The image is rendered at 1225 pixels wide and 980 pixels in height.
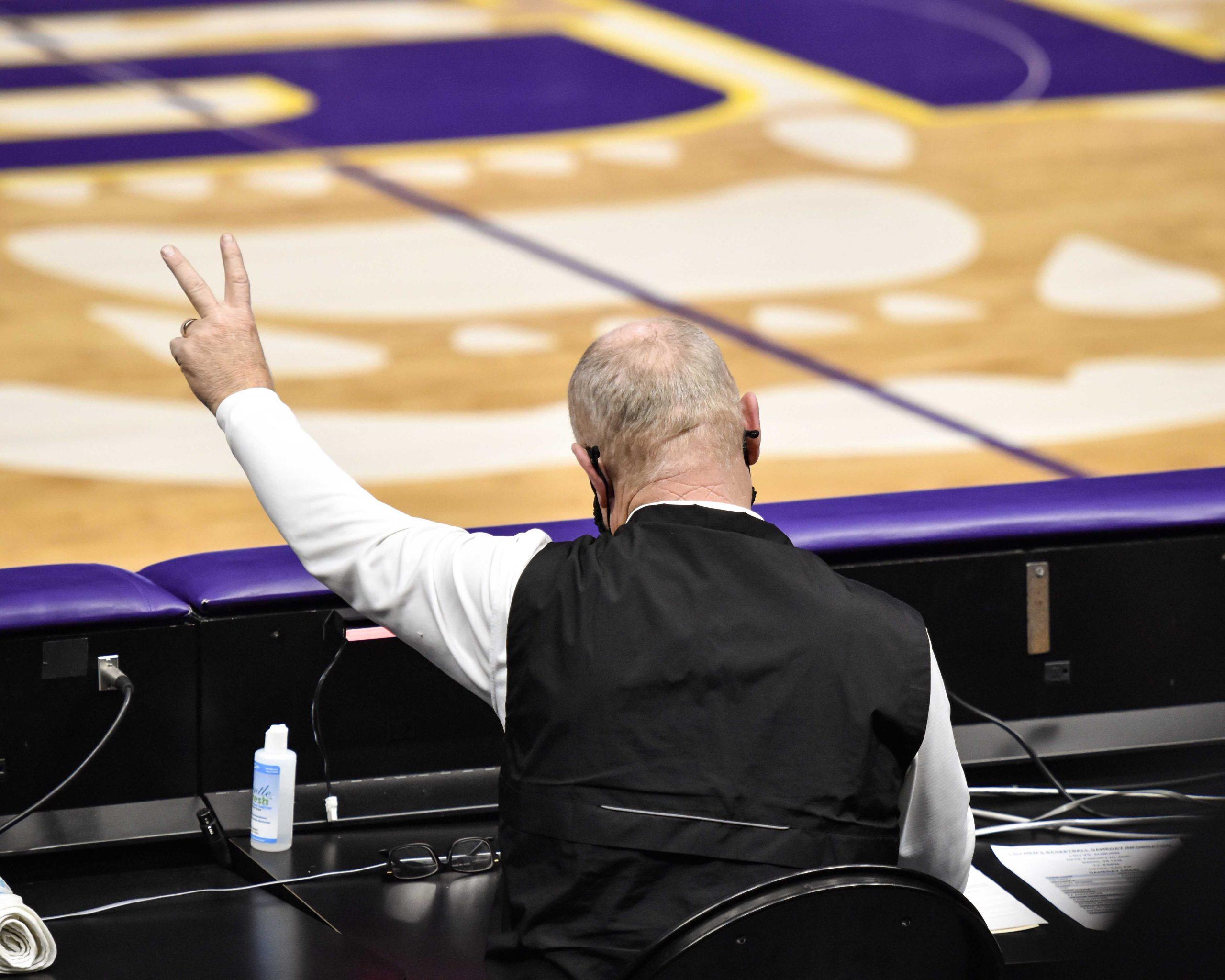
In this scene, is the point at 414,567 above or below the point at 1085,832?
above

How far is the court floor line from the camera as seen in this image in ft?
15.0

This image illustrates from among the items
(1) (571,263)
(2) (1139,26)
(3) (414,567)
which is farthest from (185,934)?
(2) (1139,26)

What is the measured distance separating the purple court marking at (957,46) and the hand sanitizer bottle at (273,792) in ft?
23.6

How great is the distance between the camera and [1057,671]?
7.26 ft

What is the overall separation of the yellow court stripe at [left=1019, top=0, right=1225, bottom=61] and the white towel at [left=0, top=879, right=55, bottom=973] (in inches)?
349

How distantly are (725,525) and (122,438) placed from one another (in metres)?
3.42

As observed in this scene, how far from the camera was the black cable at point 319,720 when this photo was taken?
1.94 metres

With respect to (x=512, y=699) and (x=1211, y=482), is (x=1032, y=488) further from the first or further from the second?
(x=512, y=699)

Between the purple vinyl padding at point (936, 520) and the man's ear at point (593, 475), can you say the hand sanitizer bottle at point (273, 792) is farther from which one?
the man's ear at point (593, 475)

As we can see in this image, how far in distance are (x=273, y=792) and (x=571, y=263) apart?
4304 mm

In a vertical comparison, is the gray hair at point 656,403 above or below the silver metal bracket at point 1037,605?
above

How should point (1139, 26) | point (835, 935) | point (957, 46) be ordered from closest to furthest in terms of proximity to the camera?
point (835, 935), point (957, 46), point (1139, 26)

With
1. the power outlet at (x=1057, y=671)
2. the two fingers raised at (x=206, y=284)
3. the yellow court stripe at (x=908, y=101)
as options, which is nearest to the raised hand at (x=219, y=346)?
the two fingers raised at (x=206, y=284)

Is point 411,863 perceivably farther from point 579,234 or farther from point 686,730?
point 579,234
